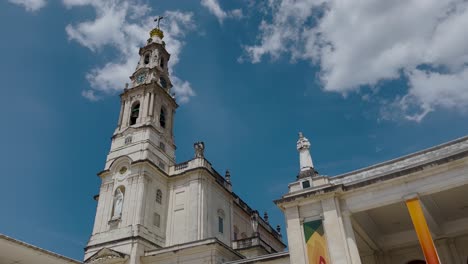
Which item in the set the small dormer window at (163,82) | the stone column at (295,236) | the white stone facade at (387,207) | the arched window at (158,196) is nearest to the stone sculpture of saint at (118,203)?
the arched window at (158,196)

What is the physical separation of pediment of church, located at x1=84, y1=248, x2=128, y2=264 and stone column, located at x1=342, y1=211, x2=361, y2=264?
1835cm

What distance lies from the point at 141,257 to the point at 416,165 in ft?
72.0

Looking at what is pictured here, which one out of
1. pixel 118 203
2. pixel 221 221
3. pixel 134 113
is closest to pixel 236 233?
pixel 221 221

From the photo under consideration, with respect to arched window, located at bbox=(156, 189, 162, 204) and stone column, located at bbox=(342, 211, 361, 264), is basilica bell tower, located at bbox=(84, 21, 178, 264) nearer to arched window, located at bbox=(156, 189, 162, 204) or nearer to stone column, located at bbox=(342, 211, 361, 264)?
arched window, located at bbox=(156, 189, 162, 204)

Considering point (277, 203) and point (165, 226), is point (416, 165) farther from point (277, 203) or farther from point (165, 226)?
point (165, 226)

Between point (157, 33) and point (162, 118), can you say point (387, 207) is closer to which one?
point (162, 118)

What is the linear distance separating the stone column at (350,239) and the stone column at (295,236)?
91.2 inches

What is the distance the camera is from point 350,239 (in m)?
19.0

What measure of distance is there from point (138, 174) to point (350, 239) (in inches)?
830

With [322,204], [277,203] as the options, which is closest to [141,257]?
[277,203]

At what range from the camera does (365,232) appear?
22281 millimetres

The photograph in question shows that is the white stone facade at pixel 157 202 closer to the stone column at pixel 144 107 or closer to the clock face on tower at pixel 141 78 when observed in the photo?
the clock face on tower at pixel 141 78

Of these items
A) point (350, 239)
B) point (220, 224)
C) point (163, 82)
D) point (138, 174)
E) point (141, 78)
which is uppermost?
point (163, 82)

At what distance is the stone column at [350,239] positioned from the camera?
1834 centimetres
